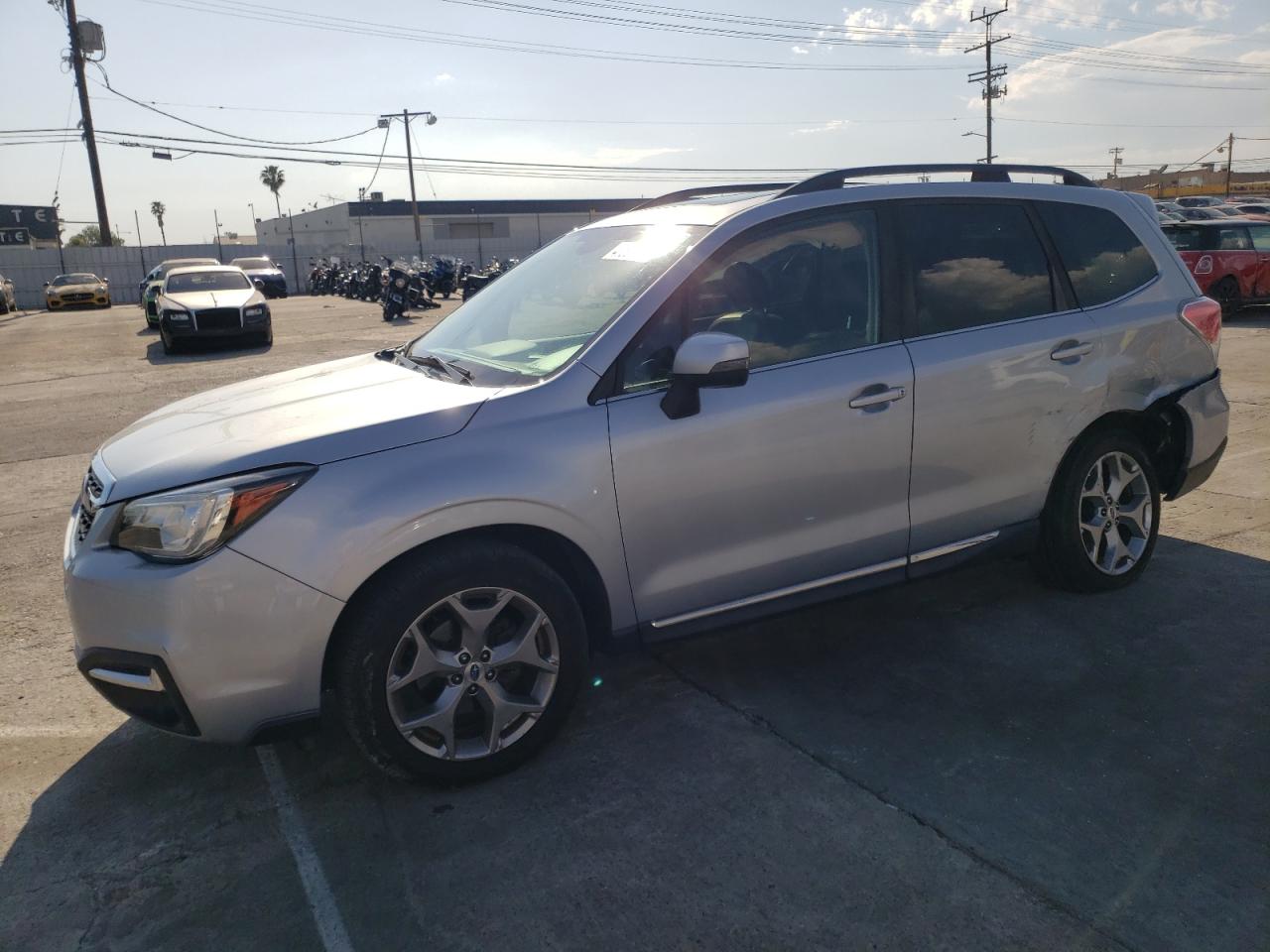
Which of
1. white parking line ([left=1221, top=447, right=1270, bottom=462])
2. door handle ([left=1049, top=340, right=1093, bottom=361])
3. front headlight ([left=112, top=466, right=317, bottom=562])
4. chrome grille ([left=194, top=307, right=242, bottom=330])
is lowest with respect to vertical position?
white parking line ([left=1221, top=447, right=1270, bottom=462])

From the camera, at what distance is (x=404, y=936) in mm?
2385

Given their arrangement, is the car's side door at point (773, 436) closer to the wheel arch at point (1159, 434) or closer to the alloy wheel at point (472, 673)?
the alloy wheel at point (472, 673)

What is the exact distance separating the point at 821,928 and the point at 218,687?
1.77 metres

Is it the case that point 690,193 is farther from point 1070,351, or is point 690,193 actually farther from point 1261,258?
point 1261,258

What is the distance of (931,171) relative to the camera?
13.1ft

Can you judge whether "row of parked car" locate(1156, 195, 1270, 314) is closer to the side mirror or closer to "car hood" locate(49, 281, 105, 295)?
the side mirror

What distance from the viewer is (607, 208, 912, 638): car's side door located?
316 cm

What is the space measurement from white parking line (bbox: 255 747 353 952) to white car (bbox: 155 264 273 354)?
14802mm

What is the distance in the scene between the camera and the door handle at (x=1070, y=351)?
3.93 metres

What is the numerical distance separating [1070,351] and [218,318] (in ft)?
51.2

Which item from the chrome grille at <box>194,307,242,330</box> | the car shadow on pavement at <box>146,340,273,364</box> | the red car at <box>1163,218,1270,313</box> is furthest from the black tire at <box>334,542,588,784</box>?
the red car at <box>1163,218,1270,313</box>

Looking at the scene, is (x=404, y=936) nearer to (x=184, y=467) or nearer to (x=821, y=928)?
(x=821, y=928)

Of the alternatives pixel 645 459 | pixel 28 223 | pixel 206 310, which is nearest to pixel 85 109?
pixel 28 223

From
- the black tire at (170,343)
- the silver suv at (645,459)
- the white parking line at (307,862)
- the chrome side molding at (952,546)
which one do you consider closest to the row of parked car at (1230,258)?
the silver suv at (645,459)
